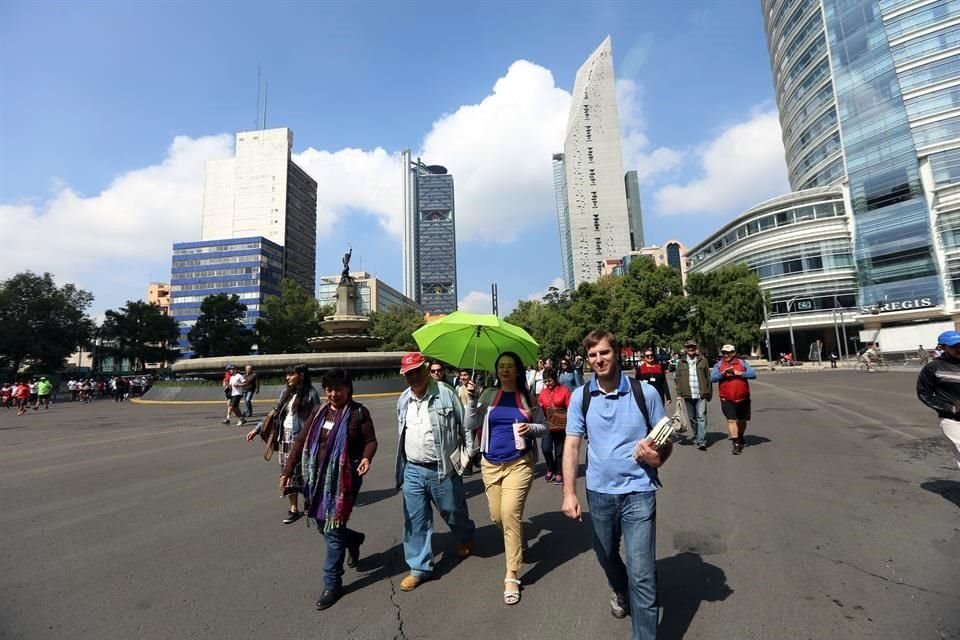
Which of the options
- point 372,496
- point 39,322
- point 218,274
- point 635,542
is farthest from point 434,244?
point 635,542

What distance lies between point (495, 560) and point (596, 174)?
12641cm

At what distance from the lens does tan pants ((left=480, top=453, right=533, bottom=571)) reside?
3.30 meters

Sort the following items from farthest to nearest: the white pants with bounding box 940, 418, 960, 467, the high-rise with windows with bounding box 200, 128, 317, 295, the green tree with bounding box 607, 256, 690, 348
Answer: the high-rise with windows with bounding box 200, 128, 317, 295 < the green tree with bounding box 607, 256, 690, 348 < the white pants with bounding box 940, 418, 960, 467

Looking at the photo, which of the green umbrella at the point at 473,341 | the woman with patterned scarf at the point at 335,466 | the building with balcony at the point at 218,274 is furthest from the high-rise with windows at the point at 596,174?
the woman with patterned scarf at the point at 335,466

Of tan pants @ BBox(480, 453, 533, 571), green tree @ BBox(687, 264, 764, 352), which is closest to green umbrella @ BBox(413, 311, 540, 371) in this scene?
tan pants @ BBox(480, 453, 533, 571)

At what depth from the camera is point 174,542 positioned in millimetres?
4387

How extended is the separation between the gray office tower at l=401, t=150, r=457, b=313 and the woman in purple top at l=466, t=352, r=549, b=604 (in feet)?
577

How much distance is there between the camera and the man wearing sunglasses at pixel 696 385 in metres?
8.16

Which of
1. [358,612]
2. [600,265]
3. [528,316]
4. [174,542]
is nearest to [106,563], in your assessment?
[174,542]

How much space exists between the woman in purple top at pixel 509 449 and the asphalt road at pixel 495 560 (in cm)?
37

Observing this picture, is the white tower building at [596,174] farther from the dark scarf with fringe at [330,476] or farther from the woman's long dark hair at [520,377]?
the dark scarf with fringe at [330,476]

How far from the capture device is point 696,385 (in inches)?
323

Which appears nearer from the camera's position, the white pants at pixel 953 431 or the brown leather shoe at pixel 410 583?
the brown leather shoe at pixel 410 583

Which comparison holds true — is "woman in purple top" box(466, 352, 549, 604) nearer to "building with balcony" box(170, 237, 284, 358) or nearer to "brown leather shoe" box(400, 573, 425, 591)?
"brown leather shoe" box(400, 573, 425, 591)
